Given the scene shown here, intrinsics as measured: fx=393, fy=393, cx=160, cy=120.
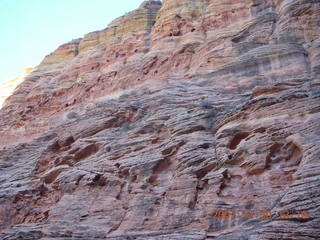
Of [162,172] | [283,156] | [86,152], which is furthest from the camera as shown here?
[86,152]

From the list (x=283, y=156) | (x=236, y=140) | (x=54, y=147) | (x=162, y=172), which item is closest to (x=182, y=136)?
(x=162, y=172)

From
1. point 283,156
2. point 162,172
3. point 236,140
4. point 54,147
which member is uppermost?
point 236,140

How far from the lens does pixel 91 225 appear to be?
13.9m

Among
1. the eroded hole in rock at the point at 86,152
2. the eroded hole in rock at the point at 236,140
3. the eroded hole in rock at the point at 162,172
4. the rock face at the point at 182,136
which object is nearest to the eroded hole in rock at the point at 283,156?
the rock face at the point at 182,136

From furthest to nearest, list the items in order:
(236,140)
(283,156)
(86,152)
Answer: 1. (86,152)
2. (236,140)
3. (283,156)

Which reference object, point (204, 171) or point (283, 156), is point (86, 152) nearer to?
point (204, 171)

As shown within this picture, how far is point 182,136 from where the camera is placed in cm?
1534

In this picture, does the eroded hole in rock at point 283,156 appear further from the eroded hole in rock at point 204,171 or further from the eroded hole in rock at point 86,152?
the eroded hole in rock at point 86,152

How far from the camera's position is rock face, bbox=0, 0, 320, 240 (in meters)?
12.2

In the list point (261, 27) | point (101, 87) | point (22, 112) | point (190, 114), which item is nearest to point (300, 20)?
point (261, 27)

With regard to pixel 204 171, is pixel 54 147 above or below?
above

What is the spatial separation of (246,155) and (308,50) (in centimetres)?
704

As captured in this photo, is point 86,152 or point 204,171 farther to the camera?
point 86,152

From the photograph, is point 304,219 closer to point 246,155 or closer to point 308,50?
point 246,155
